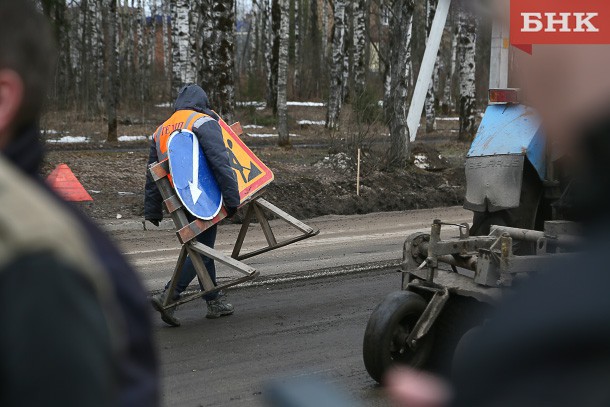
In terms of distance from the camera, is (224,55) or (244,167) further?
(224,55)

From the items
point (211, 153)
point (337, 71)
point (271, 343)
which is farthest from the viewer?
point (337, 71)

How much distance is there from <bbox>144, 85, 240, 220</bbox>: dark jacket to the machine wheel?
101 inches

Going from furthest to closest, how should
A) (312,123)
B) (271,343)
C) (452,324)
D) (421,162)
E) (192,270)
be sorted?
(312,123), (421,162), (192,270), (271,343), (452,324)

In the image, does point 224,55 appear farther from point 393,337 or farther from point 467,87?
point 393,337

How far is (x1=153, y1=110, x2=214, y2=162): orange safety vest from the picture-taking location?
8970 mm

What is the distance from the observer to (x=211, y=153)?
898cm

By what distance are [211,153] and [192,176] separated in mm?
245

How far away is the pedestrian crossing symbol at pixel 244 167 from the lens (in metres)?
9.48

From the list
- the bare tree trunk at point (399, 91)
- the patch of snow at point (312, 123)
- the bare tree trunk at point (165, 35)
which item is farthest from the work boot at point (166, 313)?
the bare tree trunk at point (165, 35)

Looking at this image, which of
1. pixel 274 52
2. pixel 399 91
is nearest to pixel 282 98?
pixel 399 91

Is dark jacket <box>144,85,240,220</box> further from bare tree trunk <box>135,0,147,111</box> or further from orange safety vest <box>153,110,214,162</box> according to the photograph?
bare tree trunk <box>135,0,147,111</box>

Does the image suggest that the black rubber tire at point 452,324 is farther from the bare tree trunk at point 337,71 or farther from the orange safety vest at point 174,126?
the bare tree trunk at point 337,71

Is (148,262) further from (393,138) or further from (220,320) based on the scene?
(393,138)

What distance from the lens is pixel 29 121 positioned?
1.76 m
